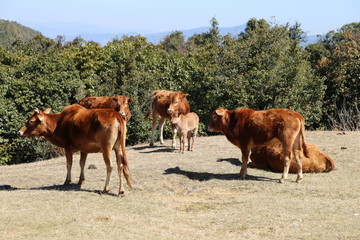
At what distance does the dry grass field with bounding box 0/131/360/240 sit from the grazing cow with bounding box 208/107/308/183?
2.45 feet

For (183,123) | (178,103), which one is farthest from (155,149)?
(183,123)

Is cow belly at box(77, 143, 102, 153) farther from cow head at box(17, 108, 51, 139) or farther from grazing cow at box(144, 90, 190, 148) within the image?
grazing cow at box(144, 90, 190, 148)

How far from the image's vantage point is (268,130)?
14000mm

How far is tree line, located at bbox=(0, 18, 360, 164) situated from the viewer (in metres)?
26.5

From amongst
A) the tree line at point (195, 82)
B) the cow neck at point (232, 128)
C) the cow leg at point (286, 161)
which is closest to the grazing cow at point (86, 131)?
the cow neck at point (232, 128)

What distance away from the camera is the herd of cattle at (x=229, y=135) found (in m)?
12.2

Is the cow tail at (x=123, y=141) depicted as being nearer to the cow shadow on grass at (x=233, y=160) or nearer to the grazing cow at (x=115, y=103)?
the cow shadow on grass at (x=233, y=160)

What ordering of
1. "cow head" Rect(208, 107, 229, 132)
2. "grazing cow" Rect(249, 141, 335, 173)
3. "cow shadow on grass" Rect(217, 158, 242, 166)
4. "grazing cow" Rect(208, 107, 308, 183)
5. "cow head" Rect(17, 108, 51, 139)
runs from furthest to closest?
"cow shadow on grass" Rect(217, 158, 242, 166)
"grazing cow" Rect(249, 141, 335, 173)
"cow head" Rect(208, 107, 229, 132)
"grazing cow" Rect(208, 107, 308, 183)
"cow head" Rect(17, 108, 51, 139)

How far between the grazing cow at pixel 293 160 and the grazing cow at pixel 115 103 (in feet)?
17.3

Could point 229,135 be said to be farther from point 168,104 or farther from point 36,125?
point 168,104

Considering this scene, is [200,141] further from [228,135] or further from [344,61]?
[344,61]

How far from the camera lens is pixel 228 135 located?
14.9 meters

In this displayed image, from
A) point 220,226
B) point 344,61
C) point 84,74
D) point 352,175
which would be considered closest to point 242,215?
point 220,226

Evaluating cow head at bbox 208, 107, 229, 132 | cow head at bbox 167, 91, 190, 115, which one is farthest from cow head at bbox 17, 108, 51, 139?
cow head at bbox 167, 91, 190, 115
